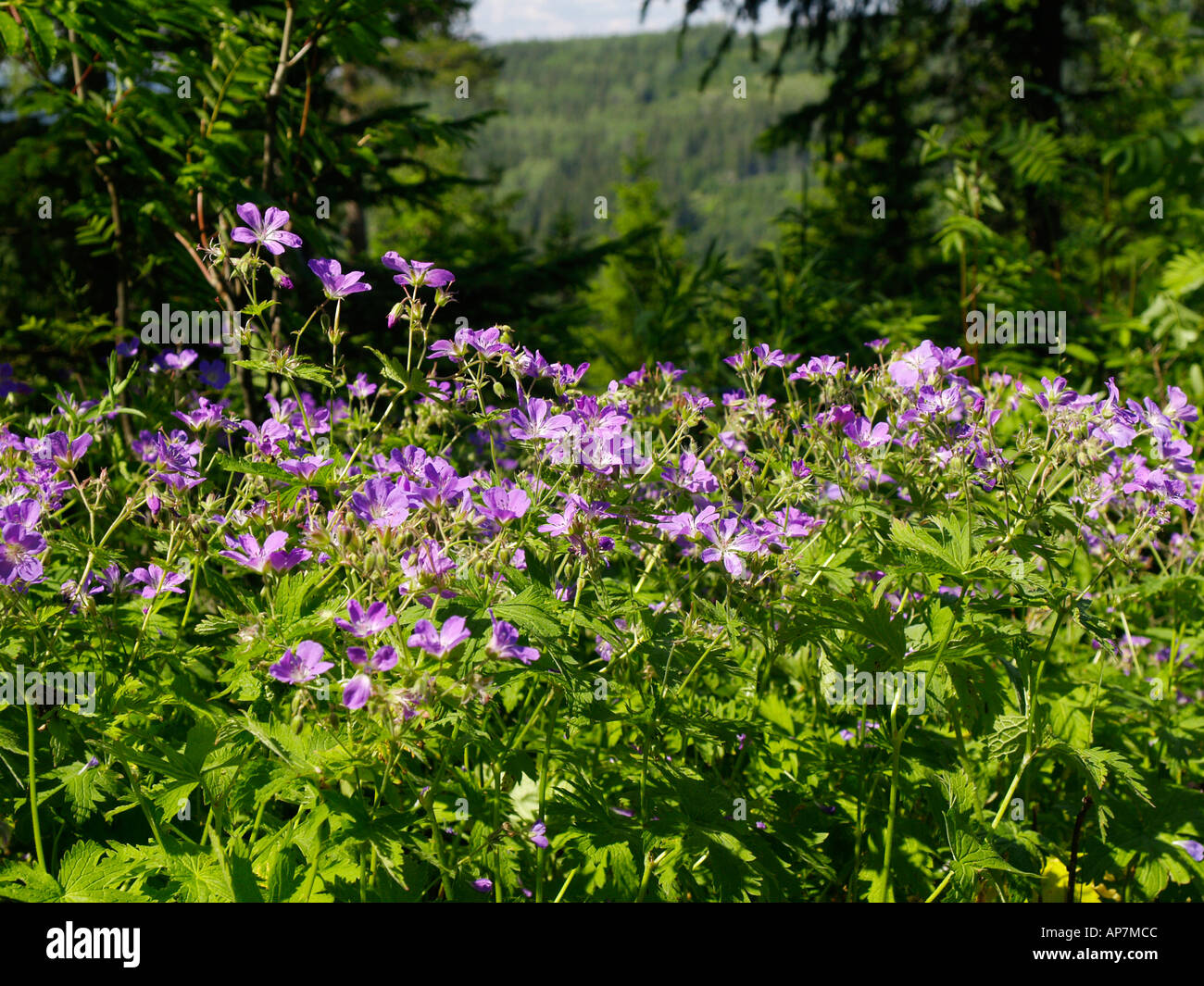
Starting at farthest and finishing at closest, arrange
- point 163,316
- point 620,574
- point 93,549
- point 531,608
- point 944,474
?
point 163,316 → point 620,574 → point 944,474 → point 93,549 → point 531,608

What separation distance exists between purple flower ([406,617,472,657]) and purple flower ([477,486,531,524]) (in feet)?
0.93

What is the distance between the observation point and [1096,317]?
214 inches

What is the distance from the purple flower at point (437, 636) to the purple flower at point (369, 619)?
0.05 m

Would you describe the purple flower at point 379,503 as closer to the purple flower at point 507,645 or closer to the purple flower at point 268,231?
the purple flower at point 507,645

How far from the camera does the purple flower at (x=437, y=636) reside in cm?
147

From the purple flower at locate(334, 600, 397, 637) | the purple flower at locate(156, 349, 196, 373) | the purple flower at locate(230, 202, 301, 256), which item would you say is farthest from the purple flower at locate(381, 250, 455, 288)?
the purple flower at locate(156, 349, 196, 373)

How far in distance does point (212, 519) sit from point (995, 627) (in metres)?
1.80

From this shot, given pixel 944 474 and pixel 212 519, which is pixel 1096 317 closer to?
pixel 944 474

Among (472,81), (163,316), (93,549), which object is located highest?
(472,81)

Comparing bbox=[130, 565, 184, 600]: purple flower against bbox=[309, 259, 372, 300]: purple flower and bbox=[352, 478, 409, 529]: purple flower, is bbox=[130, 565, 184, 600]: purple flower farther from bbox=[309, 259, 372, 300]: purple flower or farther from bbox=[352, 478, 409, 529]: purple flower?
bbox=[309, 259, 372, 300]: purple flower

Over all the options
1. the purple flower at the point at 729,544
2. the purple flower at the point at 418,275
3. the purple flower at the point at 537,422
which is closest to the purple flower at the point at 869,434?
the purple flower at the point at 729,544
